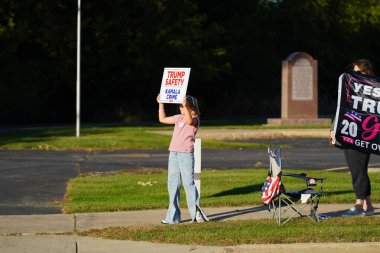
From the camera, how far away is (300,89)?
42.4m

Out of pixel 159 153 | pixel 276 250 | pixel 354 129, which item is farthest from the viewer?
pixel 159 153

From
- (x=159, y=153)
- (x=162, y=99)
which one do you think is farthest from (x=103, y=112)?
(x=162, y=99)

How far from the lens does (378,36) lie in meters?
62.7

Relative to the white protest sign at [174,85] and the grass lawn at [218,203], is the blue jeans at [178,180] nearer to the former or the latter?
the grass lawn at [218,203]

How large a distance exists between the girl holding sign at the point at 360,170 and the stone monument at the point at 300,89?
27912mm

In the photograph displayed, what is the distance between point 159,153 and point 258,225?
14.9 m

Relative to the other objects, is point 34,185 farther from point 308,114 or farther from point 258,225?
point 308,114

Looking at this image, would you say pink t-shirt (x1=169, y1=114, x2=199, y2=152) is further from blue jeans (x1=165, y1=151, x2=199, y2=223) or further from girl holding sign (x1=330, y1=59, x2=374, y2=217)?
girl holding sign (x1=330, y1=59, x2=374, y2=217)

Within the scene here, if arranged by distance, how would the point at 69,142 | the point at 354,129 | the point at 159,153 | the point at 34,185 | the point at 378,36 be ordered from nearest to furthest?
the point at 354,129
the point at 34,185
the point at 159,153
the point at 69,142
the point at 378,36

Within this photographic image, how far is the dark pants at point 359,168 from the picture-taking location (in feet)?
45.4

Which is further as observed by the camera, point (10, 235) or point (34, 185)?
point (34, 185)

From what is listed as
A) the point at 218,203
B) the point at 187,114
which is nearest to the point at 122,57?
the point at 218,203

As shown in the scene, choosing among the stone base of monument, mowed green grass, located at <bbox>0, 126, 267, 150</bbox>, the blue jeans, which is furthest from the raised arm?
the stone base of monument

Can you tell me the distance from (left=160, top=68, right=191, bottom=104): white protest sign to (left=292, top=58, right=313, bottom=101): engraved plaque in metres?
29.2
